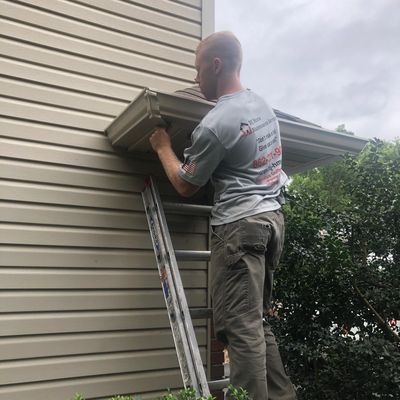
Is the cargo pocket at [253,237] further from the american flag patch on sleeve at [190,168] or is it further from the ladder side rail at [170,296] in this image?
the ladder side rail at [170,296]

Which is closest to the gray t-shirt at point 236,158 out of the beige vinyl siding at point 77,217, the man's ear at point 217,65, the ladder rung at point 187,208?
the man's ear at point 217,65

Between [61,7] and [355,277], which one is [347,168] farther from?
[61,7]

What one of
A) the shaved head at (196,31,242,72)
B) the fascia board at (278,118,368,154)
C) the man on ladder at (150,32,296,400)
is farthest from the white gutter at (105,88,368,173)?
the shaved head at (196,31,242,72)

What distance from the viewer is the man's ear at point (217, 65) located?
2.36 meters

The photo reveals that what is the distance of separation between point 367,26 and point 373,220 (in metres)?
25.7

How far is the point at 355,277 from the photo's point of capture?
11.6 feet

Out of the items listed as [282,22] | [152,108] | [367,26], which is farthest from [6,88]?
[367,26]

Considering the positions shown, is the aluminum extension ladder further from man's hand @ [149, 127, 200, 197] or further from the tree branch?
the tree branch

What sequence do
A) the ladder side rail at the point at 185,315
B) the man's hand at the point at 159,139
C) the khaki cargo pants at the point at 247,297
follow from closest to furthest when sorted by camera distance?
the khaki cargo pants at the point at 247,297
the ladder side rail at the point at 185,315
the man's hand at the point at 159,139

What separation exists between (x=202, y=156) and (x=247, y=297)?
0.68 metres

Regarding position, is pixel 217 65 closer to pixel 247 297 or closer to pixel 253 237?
pixel 253 237

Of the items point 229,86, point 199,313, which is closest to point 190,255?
point 199,313

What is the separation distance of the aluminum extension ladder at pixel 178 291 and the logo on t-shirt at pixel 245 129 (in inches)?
Result: 30.5

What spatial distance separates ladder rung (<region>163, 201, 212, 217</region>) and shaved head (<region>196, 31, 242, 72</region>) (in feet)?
3.07
